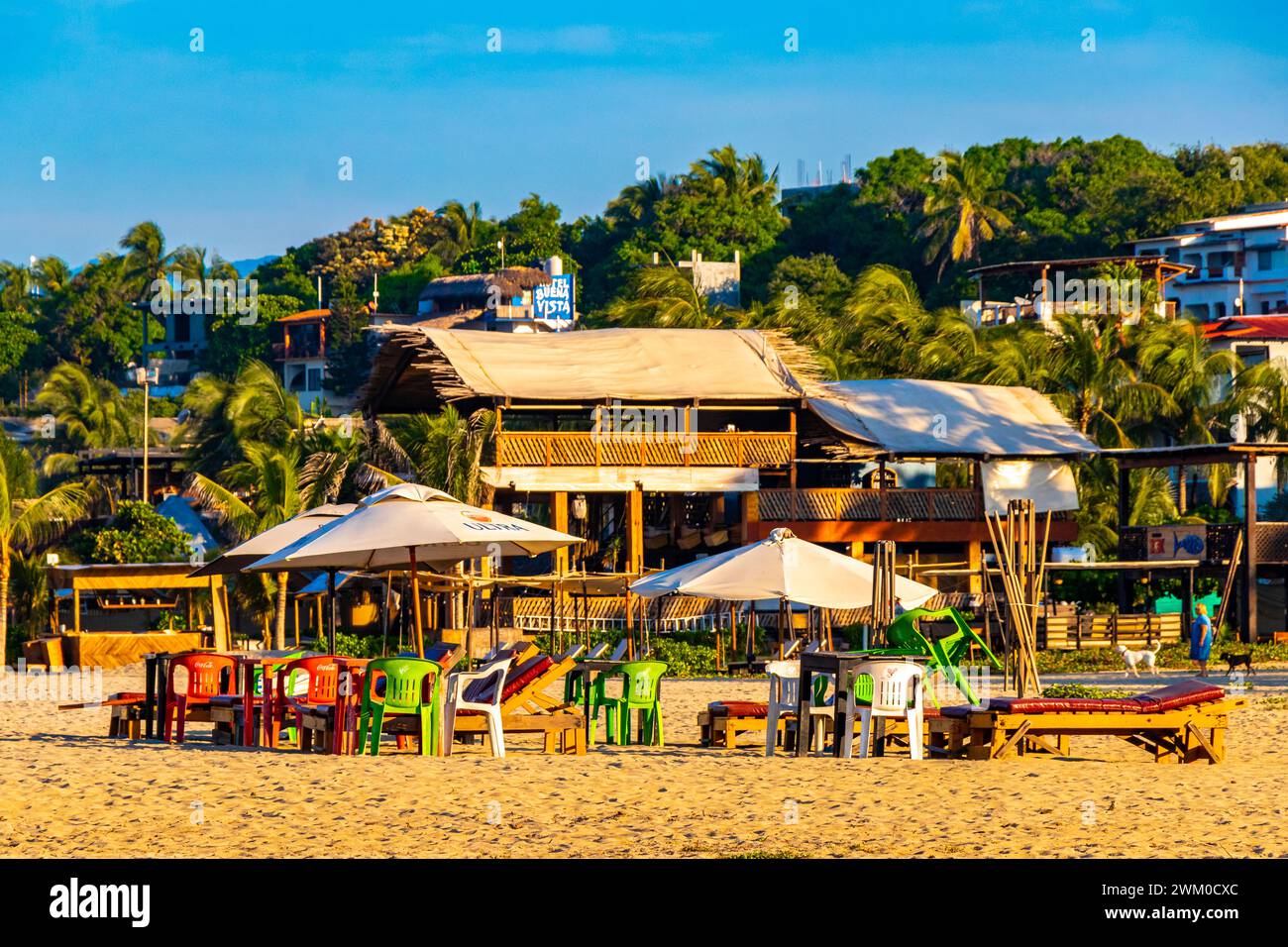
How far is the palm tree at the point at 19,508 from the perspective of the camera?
32406 mm

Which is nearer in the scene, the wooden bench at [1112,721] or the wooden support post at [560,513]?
the wooden bench at [1112,721]

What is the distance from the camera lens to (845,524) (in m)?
36.3

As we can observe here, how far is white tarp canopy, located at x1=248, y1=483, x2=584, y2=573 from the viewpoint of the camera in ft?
55.3

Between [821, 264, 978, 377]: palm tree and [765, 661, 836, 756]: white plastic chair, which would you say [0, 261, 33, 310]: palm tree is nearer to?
[821, 264, 978, 377]: palm tree

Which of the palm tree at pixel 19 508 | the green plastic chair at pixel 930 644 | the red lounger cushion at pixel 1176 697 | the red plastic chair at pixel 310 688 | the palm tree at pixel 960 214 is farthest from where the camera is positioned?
the palm tree at pixel 960 214

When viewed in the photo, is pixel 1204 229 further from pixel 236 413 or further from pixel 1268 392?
pixel 236 413

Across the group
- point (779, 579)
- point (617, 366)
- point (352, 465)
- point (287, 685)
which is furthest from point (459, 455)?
point (287, 685)

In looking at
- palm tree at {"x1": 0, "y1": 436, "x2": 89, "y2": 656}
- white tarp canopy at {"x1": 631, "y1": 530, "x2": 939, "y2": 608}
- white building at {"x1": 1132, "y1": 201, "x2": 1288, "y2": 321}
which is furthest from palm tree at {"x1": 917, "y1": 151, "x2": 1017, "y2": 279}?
white tarp canopy at {"x1": 631, "y1": 530, "x2": 939, "y2": 608}

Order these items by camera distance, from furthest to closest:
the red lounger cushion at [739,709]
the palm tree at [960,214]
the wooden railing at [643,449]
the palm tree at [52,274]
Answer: the palm tree at [52,274] → the palm tree at [960,214] → the wooden railing at [643,449] → the red lounger cushion at [739,709]

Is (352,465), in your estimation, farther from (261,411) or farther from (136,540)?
(261,411)

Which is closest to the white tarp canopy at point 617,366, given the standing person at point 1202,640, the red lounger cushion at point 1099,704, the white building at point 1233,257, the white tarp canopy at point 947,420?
the white tarp canopy at point 947,420

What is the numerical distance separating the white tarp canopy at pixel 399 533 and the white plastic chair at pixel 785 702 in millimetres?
3022

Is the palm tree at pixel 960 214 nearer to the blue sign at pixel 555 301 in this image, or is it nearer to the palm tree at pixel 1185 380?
the blue sign at pixel 555 301

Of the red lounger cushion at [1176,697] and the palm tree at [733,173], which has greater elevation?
the palm tree at [733,173]
